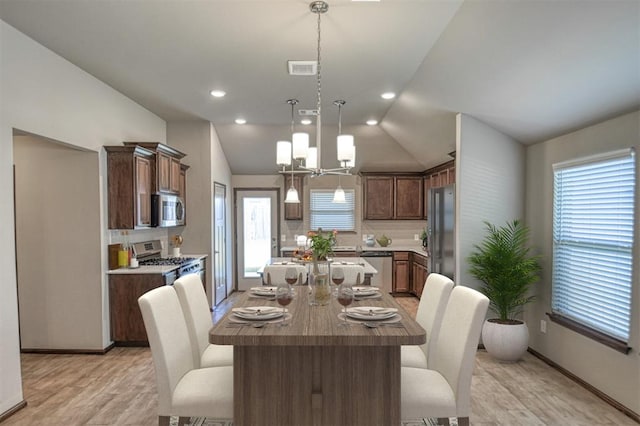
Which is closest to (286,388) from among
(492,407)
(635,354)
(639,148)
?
(492,407)

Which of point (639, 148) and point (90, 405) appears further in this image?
point (90, 405)

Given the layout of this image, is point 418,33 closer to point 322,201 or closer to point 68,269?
point 68,269

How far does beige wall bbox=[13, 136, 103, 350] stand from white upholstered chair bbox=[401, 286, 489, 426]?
3.50 metres

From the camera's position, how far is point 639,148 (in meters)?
2.86

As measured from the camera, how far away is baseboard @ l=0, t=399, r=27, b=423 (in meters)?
2.89

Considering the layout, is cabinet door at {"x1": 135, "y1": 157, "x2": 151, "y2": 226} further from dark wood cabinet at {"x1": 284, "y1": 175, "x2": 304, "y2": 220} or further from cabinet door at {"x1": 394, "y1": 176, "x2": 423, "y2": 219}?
cabinet door at {"x1": 394, "y1": 176, "x2": 423, "y2": 219}

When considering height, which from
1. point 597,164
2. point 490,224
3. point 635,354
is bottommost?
point 635,354

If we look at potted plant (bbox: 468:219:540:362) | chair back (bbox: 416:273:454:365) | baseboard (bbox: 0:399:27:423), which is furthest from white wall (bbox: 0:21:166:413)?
potted plant (bbox: 468:219:540:362)

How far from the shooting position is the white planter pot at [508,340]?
391 centimetres

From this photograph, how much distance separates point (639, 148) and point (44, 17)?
431 cm

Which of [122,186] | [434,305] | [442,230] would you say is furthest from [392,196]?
[434,305]

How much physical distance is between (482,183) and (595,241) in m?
1.29

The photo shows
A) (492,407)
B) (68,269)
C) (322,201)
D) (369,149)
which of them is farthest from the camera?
(322,201)

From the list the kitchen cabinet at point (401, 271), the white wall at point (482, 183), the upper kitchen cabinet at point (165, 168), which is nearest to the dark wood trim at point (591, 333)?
the white wall at point (482, 183)
